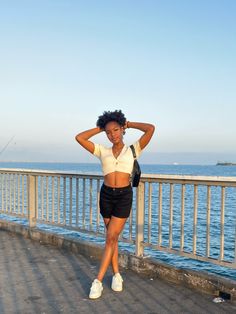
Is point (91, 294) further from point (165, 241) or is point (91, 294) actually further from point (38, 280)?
point (165, 241)

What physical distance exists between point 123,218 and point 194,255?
1.00m

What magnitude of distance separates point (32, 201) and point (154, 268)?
338 centimetres

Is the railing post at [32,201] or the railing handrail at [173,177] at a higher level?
the railing handrail at [173,177]

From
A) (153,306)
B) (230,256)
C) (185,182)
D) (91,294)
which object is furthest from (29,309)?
(230,256)

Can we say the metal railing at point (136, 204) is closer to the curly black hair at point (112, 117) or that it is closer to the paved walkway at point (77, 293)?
the paved walkway at point (77, 293)

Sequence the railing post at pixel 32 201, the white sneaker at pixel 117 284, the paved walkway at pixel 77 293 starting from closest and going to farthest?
the paved walkway at pixel 77 293, the white sneaker at pixel 117 284, the railing post at pixel 32 201

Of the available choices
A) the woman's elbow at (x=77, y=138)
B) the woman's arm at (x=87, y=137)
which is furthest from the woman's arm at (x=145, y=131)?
the woman's elbow at (x=77, y=138)

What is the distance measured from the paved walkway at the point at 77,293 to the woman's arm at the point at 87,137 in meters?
1.71

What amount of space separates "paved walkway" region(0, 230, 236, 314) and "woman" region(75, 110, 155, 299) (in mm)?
291

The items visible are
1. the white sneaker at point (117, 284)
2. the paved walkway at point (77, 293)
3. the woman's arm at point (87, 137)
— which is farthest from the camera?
the woman's arm at point (87, 137)

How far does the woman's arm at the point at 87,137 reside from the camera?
15.7 ft

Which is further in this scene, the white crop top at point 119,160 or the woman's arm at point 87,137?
the woman's arm at point 87,137

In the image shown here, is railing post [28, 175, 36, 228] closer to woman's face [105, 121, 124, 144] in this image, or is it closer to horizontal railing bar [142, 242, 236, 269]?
horizontal railing bar [142, 242, 236, 269]

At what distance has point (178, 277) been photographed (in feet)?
16.2
